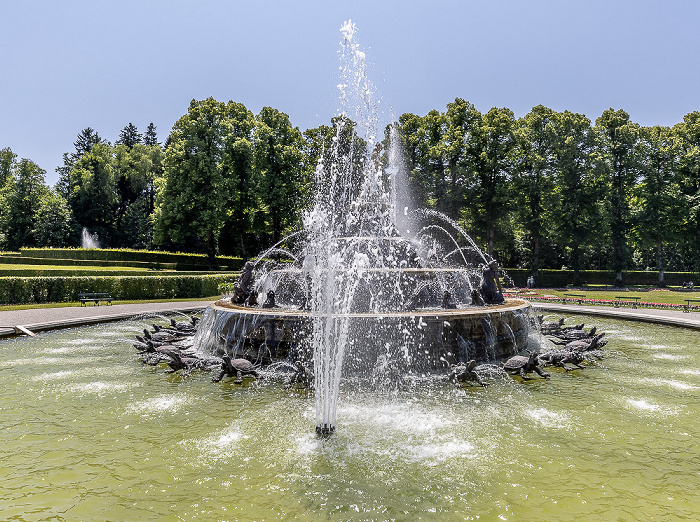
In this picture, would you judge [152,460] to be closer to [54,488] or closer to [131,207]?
[54,488]

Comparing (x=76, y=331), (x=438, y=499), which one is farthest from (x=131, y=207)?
(x=438, y=499)

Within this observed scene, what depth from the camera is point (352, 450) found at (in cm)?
588

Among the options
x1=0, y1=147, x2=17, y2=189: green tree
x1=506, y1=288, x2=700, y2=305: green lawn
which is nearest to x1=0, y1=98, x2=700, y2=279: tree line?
x1=506, y1=288, x2=700, y2=305: green lawn

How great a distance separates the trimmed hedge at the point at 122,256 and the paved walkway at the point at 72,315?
66.2ft

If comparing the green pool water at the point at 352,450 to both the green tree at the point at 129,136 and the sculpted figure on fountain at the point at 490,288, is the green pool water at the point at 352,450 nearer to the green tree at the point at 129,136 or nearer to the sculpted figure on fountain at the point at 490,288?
the sculpted figure on fountain at the point at 490,288

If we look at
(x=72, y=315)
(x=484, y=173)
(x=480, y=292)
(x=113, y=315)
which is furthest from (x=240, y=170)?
(x=480, y=292)

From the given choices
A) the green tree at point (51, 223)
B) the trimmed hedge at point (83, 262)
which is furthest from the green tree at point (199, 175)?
the green tree at point (51, 223)

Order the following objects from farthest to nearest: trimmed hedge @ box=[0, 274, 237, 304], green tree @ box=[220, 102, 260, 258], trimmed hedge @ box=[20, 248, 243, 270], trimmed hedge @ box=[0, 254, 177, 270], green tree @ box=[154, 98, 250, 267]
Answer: trimmed hedge @ box=[20, 248, 243, 270] → green tree @ box=[220, 102, 260, 258] → green tree @ box=[154, 98, 250, 267] → trimmed hedge @ box=[0, 254, 177, 270] → trimmed hedge @ box=[0, 274, 237, 304]

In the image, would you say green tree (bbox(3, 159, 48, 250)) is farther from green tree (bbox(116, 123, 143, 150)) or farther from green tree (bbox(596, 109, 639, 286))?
green tree (bbox(596, 109, 639, 286))

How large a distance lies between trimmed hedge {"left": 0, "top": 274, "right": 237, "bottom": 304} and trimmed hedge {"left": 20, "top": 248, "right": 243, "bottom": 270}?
15.0m

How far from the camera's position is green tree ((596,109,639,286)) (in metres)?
43.0

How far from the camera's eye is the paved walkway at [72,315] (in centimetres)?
1526

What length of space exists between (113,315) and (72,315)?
6.03 ft

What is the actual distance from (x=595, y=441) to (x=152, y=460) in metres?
6.20
